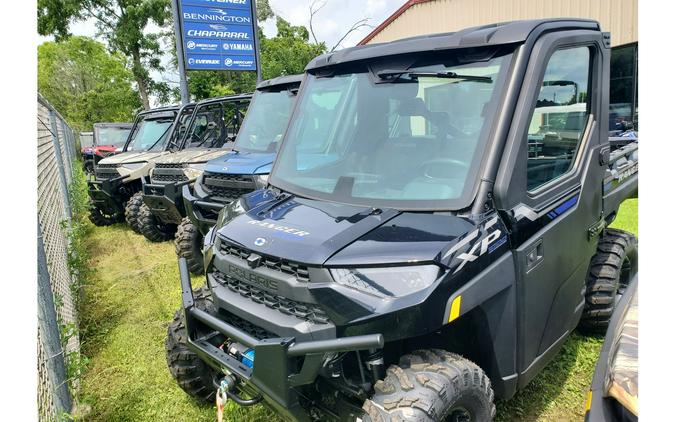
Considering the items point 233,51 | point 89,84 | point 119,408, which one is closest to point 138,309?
point 119,408

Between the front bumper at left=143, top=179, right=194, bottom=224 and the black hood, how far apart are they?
4.03 metres

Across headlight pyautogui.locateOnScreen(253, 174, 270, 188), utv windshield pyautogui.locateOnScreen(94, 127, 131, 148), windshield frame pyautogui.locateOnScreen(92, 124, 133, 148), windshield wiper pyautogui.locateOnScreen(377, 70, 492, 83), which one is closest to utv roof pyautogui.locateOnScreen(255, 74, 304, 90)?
headlight pyautogui.locateOnScreen(253, 174, 270, 188)

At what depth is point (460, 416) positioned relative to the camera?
7.09 feet

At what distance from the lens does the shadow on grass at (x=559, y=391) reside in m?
2.91

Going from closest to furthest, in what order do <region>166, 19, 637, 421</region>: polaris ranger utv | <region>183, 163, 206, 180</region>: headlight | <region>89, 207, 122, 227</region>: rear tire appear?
<region>166, 19, 637, 421</region>: polaris ranger utv → <region>183, 163, 206, 180</region>: headlight → <region>89, 207, 122, 227</region>: rear tire

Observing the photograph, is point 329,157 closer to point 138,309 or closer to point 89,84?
point 138,309

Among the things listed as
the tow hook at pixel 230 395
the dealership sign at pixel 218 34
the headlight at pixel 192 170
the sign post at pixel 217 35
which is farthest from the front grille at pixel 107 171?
the tow hook at pixel 230 395

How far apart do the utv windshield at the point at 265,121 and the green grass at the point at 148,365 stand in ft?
6.15

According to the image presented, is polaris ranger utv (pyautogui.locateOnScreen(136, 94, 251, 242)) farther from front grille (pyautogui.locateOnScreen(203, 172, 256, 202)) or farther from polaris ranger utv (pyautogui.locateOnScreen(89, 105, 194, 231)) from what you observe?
front grille (pyautogui.locateOnScreen(203, 172, 256, 202))

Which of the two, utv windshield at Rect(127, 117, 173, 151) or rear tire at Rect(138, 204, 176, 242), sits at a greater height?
utv windshield at Rect(127, 117, 173, 151)

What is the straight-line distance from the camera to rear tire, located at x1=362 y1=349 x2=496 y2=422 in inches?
75.4

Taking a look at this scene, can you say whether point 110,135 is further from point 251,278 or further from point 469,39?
point 469,39

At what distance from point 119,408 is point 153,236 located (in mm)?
4781

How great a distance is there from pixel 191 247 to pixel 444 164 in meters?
4.11
